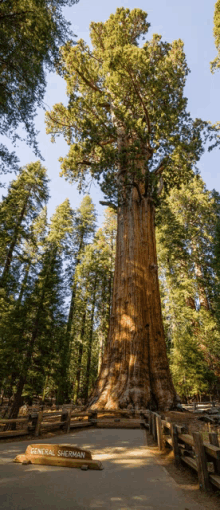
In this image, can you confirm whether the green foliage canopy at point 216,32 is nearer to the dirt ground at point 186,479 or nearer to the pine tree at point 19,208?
the pine tree at point 19,208

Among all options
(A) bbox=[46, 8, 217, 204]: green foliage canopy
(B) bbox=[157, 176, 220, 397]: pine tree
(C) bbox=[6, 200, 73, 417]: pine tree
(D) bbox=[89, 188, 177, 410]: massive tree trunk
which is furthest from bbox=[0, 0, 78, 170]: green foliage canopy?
(B) bbox=[157, 176, 220, 397]: pine tree

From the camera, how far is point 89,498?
8.26 ft

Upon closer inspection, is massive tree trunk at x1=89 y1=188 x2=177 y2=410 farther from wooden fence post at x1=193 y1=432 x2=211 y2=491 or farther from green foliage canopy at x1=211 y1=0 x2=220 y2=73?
green foliage canopy at x1=211 y1=0 x2=220 y2=73

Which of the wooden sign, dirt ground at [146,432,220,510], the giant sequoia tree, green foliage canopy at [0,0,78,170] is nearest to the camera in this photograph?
dirt ground at [146,432,220,510]

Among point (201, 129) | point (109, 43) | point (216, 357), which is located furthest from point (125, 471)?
point (216, 357)

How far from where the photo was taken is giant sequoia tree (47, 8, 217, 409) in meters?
8.72

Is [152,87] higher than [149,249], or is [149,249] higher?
[152,87]

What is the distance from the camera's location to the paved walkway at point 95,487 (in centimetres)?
238

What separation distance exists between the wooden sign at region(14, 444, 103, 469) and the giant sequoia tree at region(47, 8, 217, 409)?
4532 mm

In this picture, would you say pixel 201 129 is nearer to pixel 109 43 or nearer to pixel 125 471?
pixel 109 43

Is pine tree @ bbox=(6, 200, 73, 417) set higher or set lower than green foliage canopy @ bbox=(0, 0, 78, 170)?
lower

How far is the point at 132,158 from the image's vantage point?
10.7m

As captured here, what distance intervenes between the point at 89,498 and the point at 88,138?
39.6 ft

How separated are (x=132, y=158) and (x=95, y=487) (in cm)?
1026
